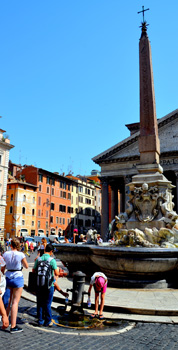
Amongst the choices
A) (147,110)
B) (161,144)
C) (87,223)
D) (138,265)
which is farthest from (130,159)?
(87,223)

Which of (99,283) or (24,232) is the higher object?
(99,283)

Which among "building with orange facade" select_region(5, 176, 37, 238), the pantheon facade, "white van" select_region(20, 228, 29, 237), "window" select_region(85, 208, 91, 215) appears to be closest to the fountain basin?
the pantheon facade

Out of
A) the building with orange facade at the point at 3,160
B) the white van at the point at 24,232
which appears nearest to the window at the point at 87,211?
the white van at the point at 24,232

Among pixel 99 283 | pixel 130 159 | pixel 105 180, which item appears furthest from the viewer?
pixel 105 180

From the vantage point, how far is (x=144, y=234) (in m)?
8.71

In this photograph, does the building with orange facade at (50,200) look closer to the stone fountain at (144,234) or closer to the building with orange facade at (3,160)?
the building with orange facade at (3,160)

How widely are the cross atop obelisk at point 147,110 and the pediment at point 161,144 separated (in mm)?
→ 21694

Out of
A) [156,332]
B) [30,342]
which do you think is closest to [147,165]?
[156,332]

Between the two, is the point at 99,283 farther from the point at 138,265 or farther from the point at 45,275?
the point at 138,265

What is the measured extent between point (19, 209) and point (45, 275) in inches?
1715

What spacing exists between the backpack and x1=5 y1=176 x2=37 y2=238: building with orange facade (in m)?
42.2

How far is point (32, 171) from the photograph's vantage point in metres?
51.2

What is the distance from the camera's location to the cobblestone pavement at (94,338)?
3.84 m

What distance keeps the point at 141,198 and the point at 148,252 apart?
310 centimetres
